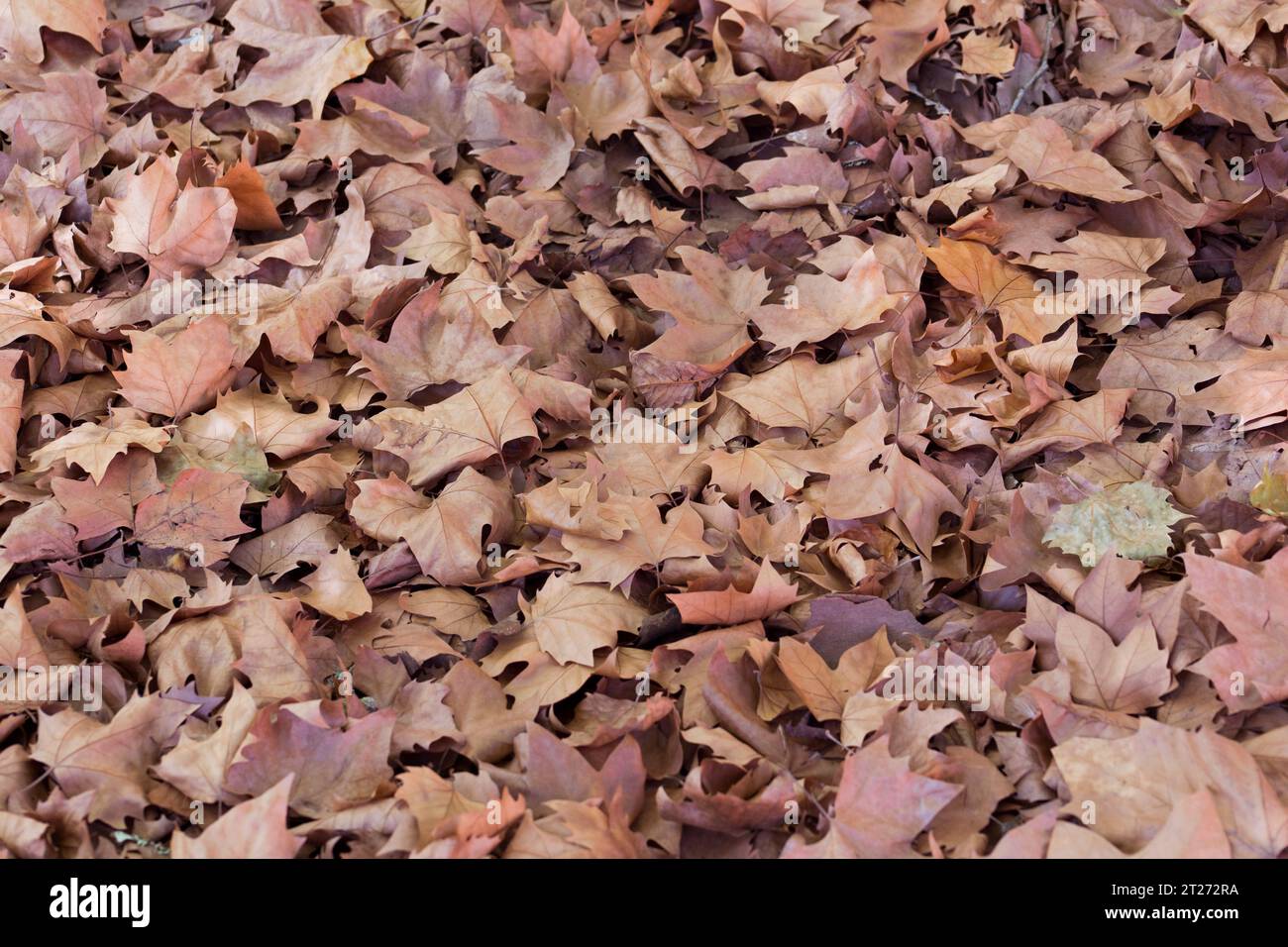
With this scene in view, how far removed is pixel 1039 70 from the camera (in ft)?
7.49

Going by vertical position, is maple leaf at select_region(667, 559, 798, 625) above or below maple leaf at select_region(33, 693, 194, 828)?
above

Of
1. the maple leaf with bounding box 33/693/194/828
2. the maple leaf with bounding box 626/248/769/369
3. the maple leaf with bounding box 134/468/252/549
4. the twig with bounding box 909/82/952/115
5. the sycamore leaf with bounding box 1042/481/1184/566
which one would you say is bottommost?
the maple leaf with bounding box 33/693/194/828

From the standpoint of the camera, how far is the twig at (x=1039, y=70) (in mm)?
2270

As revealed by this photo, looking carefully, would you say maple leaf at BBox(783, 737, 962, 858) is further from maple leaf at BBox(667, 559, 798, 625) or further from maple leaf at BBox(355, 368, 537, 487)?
maple leaf at BBox(355, 368, 537, 487)

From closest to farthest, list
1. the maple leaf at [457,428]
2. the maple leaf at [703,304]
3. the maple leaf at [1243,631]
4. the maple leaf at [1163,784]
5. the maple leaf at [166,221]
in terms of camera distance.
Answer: the maple leaf at [1163,784]
the maple leaf at [1243,631]
the maple leaf at [457,428]
the maple leaf at [703,304]
the maple leaf at [166,221]

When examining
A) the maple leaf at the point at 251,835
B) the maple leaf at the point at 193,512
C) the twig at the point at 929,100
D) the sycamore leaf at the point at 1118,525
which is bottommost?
the maple leaf at the point at 251,835

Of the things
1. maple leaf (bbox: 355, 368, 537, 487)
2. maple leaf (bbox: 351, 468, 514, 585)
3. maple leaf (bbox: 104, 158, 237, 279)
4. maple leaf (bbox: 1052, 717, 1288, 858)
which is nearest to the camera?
maple leaf (bbox: 1052, 717, 1288, 858)

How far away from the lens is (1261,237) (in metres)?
2.02

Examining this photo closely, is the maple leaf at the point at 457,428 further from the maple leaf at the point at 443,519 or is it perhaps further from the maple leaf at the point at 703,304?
the maple leaf at the point at 703,304

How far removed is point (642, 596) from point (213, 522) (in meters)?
0.69

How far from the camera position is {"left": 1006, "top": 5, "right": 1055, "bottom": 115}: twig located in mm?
2270

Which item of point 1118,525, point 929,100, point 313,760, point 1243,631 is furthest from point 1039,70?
point 313,760

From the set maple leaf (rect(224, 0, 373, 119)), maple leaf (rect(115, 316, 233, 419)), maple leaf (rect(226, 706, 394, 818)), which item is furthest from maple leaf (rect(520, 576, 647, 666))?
maple leaf (rect(224, 0, 373, 119))

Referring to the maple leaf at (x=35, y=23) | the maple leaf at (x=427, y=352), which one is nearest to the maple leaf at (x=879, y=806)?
the maple leaf at (x=427, y=352)
